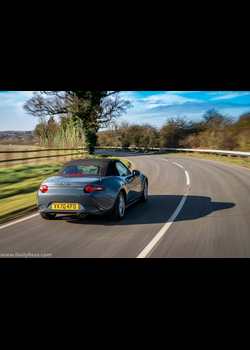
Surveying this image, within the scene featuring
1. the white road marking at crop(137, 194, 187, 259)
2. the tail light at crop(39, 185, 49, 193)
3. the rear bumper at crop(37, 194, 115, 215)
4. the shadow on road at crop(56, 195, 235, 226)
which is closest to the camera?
the white road marking at crop(137, 194, 187, 259)

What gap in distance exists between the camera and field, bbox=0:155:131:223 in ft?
25.5

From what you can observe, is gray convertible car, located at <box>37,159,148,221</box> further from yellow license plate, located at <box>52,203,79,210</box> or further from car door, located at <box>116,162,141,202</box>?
car door, located at <box>116,162,141,202</box>

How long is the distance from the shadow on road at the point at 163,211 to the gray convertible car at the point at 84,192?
1.23ft

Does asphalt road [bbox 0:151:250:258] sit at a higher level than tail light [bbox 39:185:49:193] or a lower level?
lower

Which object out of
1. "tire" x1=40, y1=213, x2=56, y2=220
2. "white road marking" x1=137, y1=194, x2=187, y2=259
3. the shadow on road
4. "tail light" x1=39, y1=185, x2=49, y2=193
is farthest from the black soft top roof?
"white road marking" x1=137, y1=194, x2=187, y2=259

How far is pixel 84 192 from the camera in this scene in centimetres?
594

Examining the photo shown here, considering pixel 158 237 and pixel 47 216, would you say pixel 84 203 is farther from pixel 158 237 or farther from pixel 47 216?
pixel 158 237

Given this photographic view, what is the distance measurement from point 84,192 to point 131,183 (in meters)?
1.94

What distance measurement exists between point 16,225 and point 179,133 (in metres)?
45.4

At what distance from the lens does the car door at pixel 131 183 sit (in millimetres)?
7332

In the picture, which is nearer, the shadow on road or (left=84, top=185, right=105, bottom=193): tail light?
(left=84, top=185, right=105, bottom=193): tail light

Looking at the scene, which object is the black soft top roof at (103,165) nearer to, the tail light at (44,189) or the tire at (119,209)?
the tire at (119,209)

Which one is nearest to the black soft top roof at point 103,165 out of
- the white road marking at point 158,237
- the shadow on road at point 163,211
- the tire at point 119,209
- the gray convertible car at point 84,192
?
the gray convertible car at point 84,192
